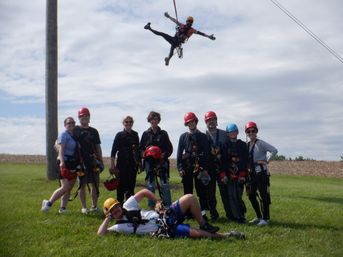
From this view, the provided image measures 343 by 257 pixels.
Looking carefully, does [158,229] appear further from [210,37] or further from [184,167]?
[210,37]

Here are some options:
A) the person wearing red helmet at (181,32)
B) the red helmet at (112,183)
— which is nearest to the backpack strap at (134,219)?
the red helmet at (112,183)

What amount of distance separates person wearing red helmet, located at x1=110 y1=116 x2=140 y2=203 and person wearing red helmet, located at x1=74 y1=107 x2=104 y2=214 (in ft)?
1.10

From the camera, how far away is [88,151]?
966 centimetres

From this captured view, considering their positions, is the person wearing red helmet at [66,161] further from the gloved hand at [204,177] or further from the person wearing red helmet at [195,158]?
the gloved hand at [204,177]

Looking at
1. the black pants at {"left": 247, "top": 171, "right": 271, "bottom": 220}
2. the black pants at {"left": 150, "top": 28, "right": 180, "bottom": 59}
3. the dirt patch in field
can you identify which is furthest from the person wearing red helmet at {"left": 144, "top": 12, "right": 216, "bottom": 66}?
the dirt patch in field

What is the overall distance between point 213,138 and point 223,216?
66.0 inches

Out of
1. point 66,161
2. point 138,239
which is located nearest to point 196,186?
point 138,239

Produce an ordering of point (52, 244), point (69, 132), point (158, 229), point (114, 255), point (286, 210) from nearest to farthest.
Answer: point (114, 255), point (52, 244), point (158, 229), point (69, 132), point (286, 210)

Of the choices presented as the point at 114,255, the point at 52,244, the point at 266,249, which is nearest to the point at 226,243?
the point at 266,249

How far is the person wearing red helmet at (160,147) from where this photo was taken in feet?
31.4

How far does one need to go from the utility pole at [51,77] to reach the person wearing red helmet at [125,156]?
7293 millimetres

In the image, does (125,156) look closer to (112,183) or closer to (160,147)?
(112,183)

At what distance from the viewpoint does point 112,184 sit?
985 cm

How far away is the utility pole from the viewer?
16.5 meters
